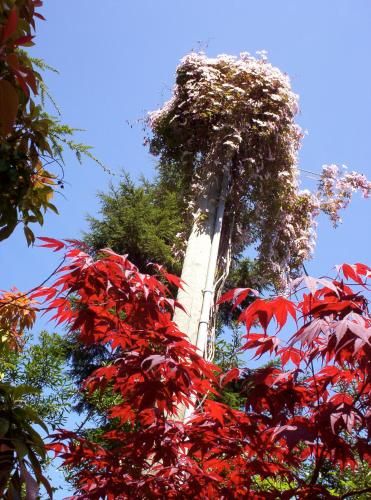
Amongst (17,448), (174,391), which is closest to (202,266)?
(174,391)

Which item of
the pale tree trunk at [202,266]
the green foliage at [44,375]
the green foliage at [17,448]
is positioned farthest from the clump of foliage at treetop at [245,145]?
the green foliage at [17,448]

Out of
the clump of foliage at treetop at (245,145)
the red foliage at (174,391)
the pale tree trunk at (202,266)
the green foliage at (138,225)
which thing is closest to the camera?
the red foliage at (174,391)

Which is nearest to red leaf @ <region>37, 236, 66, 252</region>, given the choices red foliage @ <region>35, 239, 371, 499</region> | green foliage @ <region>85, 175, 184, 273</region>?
red foliage @ <region>35, 239, 371, 499</region>

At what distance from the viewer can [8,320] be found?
3285mm

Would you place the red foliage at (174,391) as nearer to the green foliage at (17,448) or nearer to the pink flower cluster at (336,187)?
the green foliage at (17,448)

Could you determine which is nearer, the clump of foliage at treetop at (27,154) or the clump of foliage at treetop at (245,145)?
the clump of foliage at treetop at (27,154)

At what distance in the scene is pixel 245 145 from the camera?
16.9 ft

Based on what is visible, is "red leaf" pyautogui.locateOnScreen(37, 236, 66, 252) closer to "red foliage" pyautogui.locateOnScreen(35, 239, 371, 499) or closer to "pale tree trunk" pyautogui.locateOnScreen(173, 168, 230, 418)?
"red foliage" pyautogui.locateOnScreen(35, 239, 371, 499)

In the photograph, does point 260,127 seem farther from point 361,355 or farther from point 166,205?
point 361,355

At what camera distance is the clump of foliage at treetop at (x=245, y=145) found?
5062 mm

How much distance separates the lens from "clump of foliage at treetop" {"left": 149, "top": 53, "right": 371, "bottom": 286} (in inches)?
199

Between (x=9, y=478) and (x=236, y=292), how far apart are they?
0.91m

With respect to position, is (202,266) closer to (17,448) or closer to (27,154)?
(27,154)

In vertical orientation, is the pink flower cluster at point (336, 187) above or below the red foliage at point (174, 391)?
above
